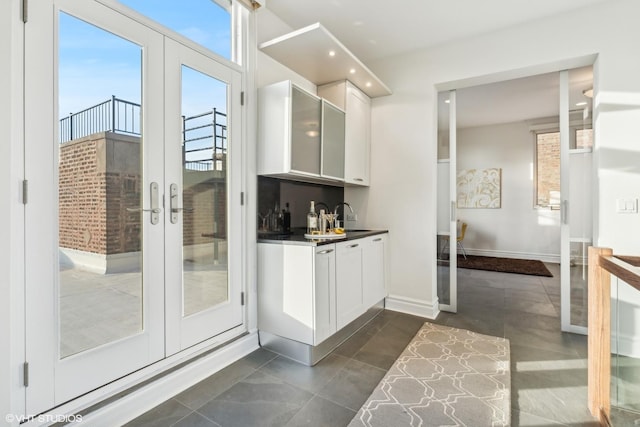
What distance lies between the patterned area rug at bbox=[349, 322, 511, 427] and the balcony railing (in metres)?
1.86

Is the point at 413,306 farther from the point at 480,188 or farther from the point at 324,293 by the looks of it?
the point at 480,188

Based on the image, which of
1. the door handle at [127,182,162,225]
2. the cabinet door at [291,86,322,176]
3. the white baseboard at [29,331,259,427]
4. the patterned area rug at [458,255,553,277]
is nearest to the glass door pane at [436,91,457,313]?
the cabinet door at [291,86,322,176]

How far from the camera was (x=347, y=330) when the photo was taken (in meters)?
2.72

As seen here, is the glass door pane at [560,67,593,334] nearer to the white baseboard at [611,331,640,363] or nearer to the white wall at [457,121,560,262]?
the white baseboard at [611,331,640,363]

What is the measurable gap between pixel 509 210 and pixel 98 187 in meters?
7.19

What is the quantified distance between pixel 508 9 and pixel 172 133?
9.52ft

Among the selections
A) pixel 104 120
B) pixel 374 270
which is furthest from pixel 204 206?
pixel 374 270

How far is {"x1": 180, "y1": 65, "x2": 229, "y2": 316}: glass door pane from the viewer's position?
81.7 inches

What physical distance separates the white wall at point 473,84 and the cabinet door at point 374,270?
21 centimetres

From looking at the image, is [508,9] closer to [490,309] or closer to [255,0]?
[255,0]

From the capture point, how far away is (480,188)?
273 inches

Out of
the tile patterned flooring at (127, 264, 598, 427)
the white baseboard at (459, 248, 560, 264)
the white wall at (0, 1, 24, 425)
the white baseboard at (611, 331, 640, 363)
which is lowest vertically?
the tile patterned flooring at (127, 264, 598, 427)

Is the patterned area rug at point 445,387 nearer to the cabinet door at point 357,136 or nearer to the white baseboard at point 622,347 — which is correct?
the white baseboard at point 622,347

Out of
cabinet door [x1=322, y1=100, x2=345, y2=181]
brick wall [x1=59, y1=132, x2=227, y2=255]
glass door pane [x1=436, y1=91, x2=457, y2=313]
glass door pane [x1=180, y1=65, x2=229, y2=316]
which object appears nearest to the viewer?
brick wall [x1=59, y1=132, x2=227, y2=255]
